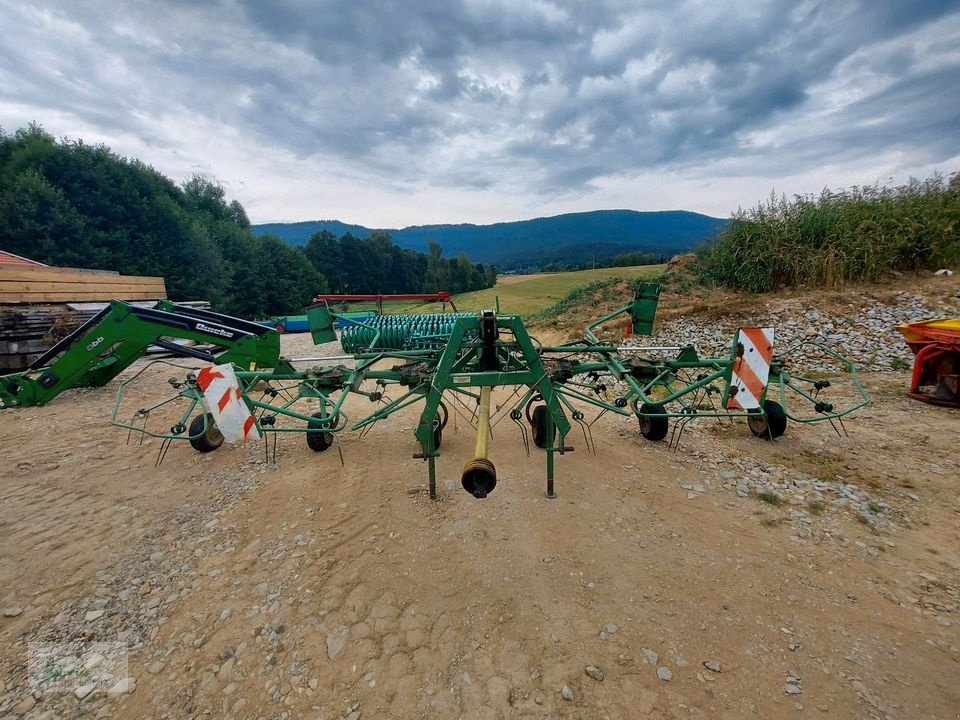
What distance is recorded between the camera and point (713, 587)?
2.64 meters

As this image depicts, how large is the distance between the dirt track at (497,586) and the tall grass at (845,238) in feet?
26.1

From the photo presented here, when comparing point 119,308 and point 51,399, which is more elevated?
point 119,308


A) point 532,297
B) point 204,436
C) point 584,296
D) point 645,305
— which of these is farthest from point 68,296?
point 532,297

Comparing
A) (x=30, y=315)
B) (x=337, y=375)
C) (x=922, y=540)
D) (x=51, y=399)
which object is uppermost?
(x=30, y=315)

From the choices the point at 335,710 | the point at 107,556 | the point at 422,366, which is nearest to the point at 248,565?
the point at 107,556

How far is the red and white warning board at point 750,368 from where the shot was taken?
12.4 ft

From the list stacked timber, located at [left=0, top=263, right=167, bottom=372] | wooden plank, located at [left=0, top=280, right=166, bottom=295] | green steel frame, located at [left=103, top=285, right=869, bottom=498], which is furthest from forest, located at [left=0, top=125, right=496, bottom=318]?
green steel frame, located at [left=103, top=285, right=869, bottom=498]

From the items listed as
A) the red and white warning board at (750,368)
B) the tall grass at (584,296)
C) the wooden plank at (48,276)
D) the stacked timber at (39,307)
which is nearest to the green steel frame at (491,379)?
the red and white warning board at (750,368)

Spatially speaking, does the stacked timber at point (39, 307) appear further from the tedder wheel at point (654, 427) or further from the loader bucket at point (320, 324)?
the tedder wheel at point (654, 427)

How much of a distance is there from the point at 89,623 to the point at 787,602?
431cm

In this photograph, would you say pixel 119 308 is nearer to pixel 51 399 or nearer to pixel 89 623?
pixel 51 399

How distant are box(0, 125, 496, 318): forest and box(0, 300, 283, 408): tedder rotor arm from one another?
28.2 metres

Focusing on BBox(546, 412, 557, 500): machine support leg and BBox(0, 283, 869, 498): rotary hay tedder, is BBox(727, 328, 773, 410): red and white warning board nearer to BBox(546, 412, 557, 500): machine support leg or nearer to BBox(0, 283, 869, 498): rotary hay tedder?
BBox(0, 283, 869, 498): rotary hay tedder

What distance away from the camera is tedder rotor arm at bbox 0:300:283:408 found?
5.71 metres
